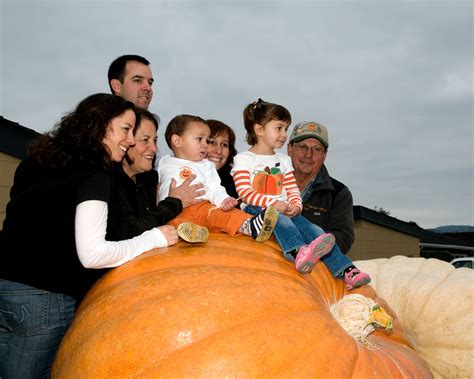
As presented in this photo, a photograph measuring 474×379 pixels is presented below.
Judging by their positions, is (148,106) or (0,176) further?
(0,176)

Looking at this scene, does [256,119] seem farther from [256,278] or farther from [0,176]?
[0,176]

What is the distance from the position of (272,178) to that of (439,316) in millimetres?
1555

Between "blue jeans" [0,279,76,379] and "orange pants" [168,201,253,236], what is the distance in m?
0.89

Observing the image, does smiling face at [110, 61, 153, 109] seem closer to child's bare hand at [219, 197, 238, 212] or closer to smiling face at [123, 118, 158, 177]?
smiling face at [123, 118, 158, 177]

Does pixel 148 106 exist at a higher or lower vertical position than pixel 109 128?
higher

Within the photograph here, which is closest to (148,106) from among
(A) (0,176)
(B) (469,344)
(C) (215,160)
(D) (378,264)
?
(C) (215,160)

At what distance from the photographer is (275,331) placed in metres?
2.11

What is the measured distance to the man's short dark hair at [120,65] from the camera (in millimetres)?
4645

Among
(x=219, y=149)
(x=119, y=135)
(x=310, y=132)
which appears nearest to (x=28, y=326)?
(x=119, y=135)

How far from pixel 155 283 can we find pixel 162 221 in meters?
0.61

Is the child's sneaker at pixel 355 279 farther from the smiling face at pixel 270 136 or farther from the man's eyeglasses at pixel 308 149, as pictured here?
the man's eyeglasses at pixel 308 149

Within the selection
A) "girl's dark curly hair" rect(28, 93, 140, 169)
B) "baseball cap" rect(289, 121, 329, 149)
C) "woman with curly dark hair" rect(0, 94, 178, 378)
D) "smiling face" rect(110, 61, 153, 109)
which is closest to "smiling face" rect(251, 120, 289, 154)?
"baseball cap" rect(289, 121, 329, 149)

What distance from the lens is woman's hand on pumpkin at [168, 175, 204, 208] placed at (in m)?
3.18

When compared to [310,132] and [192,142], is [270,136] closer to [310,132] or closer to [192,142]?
[192,142]
